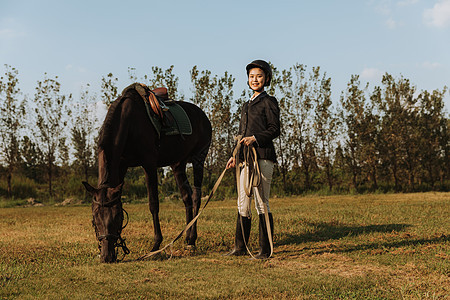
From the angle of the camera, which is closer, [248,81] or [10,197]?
[248,81]

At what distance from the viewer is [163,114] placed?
21.5 feet

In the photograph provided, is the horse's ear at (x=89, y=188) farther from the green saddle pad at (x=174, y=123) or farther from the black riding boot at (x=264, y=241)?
the black riding boot at (x=264, y=241)

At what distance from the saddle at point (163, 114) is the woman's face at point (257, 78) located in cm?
153

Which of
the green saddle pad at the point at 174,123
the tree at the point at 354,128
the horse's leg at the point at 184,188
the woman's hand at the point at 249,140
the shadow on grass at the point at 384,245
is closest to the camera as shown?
the woman's hand at the point at 249,140

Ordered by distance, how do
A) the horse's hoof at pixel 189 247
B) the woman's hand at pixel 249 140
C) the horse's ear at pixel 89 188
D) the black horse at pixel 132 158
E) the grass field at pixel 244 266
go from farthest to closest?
the horse's hoof at pixel 189 247 → the woman's hand at pixel 249 140 → the black horse at pixel 132 158 → the horse's ear at pixel 89 188 → the grass field at pixel 244 266

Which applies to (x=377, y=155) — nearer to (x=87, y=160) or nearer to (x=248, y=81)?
(x=87, y=160)

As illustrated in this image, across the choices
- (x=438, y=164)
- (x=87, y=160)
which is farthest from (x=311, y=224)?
(x=438, y=164)

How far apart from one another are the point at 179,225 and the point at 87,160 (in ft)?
41.4

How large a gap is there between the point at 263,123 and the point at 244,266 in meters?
1.96

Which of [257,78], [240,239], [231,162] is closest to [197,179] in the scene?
[231,162]

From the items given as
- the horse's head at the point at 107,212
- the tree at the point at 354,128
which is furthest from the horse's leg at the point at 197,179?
the tree at the point at 354,128

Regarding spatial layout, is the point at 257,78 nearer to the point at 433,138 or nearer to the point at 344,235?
the point at 344,235

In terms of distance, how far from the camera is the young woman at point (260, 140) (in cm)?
571

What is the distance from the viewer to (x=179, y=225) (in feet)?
30.3
